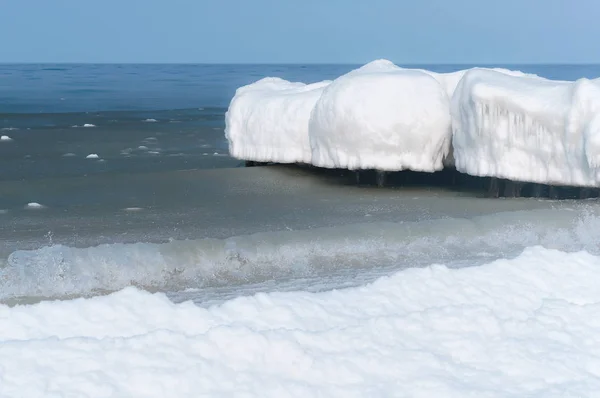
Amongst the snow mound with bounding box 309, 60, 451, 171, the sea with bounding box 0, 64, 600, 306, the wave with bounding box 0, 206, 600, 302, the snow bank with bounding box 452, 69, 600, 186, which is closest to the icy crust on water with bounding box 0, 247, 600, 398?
the sea with bounding box 0, 64, 600, 306

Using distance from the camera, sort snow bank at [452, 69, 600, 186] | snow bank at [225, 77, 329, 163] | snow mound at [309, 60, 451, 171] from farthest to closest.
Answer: snow bank at [225, 77, 329, 163]
snow mound at [309, 60, 451, 171]
snow bank at [452, 69, 600, 186]

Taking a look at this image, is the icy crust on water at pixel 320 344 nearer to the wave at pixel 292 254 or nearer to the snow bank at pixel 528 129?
the wave at pixel 292 254

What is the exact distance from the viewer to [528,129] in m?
7.73

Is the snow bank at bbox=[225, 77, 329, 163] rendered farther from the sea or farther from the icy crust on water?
the icy crust on water

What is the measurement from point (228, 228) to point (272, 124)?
2580mm

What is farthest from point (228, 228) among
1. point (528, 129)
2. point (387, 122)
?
point (528, 129)

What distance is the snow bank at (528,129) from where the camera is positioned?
7418 mm

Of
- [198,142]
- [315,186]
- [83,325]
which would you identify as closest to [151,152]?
[198,142]

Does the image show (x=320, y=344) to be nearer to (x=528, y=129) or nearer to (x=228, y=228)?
(x=228, y=228)

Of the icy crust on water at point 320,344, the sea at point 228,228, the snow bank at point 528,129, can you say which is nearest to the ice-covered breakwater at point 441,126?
the snow bank at point 528,129

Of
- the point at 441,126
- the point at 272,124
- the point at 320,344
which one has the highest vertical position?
the point at 441,126

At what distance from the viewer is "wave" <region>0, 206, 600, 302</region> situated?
570 centimetres

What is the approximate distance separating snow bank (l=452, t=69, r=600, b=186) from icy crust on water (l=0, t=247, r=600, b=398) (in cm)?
258

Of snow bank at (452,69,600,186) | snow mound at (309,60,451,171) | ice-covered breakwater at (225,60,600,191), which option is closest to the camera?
snow bank at (452,69,600,186)
